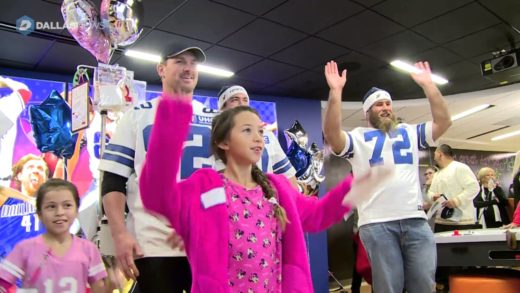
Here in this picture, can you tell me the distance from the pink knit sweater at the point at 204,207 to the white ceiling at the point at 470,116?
5.46 m

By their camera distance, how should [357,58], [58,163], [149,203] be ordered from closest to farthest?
[149,203], [58,163], [357,58]

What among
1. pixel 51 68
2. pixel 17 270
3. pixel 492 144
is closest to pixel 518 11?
pixel 17 270

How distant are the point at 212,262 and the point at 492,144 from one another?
14.3 metres

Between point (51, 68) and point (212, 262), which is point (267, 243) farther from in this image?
point (51, 68)

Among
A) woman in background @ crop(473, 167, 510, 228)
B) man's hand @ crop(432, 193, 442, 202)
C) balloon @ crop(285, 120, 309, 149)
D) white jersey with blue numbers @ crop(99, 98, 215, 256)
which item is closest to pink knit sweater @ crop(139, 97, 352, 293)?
white jersey with blue numbers @ crop(99, 98, 215, 256)

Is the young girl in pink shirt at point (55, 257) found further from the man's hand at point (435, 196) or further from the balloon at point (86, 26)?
the man's hand at point (435, 196)

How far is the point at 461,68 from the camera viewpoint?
6008mm

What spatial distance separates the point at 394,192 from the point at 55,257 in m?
1.75

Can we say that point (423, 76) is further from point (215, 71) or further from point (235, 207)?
point (215, 71)

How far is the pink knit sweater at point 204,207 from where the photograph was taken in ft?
3.22

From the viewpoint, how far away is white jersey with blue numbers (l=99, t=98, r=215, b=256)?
1388mm

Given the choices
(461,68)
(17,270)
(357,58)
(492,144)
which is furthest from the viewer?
(492,144)

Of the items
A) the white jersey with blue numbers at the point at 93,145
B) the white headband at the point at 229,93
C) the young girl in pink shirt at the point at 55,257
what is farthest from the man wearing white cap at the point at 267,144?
the white jersey with blue numbers at the point at 93,145

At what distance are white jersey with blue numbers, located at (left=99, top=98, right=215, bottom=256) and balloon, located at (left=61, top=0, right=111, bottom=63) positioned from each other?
0.95 m
